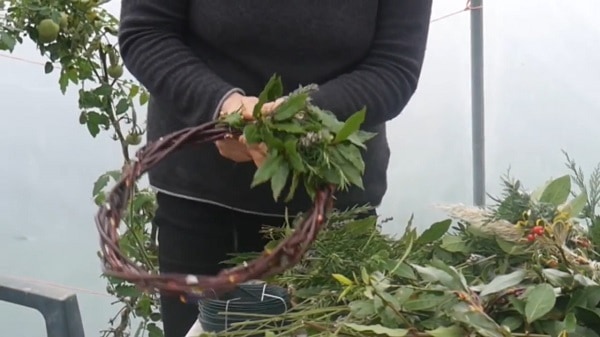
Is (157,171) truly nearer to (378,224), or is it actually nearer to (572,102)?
(378,224)

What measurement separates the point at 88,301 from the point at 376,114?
0.96 metres

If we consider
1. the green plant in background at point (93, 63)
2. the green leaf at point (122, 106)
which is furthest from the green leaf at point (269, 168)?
the green leaf at point (122, 106)

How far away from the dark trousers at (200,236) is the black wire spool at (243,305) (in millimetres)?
179

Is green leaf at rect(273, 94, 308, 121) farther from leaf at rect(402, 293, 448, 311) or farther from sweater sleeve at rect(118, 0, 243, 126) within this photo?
sweater sleeve at rect(118, 0, 243, 126)

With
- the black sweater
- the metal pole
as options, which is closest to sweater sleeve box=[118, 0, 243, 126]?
the black sweater

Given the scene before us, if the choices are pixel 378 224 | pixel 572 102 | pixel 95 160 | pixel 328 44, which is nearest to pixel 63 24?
pixel 95 160

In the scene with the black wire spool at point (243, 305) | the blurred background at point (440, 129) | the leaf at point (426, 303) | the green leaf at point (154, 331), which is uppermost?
the leaf at point (426, 303)

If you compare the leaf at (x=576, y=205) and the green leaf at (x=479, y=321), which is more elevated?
the leaf at (x=576, y=205)

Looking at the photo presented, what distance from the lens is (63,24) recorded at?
3.82ft

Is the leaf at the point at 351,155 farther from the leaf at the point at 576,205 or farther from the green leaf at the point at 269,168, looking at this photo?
the leaf at the point at 576,205

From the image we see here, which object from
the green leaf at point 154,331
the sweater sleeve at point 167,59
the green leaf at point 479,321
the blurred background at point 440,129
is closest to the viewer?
the green leaf at point 479,321

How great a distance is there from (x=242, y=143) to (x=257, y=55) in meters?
0.22

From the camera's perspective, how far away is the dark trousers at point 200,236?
0.81m

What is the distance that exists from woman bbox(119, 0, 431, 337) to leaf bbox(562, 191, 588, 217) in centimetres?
23
